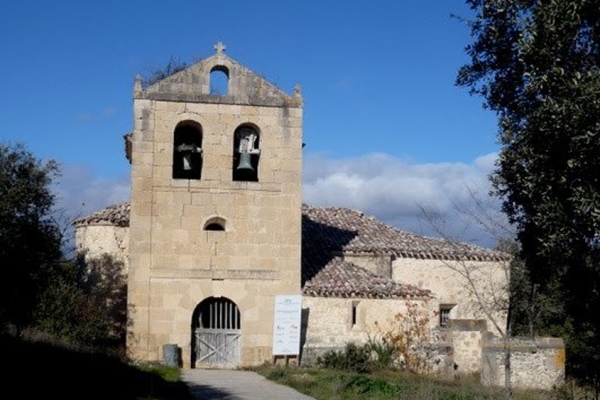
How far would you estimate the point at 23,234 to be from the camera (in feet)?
78.1

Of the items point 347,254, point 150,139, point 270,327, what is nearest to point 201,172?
point 150,139

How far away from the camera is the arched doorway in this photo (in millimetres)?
25172

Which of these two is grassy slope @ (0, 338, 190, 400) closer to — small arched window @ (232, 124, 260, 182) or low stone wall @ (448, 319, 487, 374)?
small arched window @ (232, 124, 260, 182)

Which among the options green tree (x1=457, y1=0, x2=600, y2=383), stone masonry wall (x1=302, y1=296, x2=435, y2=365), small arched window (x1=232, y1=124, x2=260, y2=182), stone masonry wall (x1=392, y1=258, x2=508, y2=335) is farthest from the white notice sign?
green tree (x1=457, y1=0, x2=600, y2=383)

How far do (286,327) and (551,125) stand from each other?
49.1 ft

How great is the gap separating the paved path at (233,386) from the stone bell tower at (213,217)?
165 cm

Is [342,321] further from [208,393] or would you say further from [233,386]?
[208,393]

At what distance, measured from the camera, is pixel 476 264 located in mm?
31297

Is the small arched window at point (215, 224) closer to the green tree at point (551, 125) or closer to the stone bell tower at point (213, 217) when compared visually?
the stone bell tower at point (213, 217)

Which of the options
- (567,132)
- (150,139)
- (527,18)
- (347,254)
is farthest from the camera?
(347,254)

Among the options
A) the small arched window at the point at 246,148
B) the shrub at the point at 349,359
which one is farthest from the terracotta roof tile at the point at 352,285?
the small arched window at the point at 246,148

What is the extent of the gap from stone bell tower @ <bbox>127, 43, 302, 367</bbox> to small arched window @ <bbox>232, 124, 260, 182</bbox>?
35mm

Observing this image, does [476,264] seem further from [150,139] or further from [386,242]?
[150,139]

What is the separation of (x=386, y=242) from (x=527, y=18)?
1928 cm
